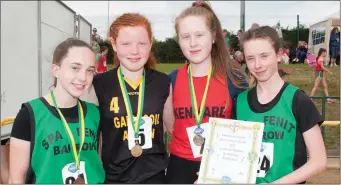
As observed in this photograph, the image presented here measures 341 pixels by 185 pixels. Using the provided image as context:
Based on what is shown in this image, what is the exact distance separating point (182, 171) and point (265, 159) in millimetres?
706

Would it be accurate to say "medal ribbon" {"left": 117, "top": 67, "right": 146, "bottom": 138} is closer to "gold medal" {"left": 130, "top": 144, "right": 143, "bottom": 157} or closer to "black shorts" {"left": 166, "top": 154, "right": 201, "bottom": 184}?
"gold medal" {"left": 130, "top": 144, "right": 143, "bottom": 157}

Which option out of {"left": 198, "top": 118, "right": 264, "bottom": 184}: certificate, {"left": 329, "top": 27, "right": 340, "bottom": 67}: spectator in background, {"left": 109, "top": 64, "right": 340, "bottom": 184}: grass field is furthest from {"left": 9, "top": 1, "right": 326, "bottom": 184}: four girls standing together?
{"left": 329, "top": 27, "right": 340, "bottom": 67}: spectator in background

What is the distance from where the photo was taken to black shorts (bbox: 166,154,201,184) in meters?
2.95

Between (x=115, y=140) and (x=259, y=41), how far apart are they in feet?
4.06

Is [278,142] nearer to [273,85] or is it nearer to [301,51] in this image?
[273,85]

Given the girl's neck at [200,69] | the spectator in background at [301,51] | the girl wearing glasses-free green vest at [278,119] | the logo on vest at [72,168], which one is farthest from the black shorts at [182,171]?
the spectator in background at [301,51]

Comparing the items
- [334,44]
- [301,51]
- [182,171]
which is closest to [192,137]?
[182,171]

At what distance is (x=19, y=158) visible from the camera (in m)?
2.47

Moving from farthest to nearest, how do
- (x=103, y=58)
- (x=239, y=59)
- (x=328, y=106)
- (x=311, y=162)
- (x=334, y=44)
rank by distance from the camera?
(x=334, y=44) < (x=103, y=58) < (x=328, y=106) < (x=239, y=59) < (x=311, y=162)

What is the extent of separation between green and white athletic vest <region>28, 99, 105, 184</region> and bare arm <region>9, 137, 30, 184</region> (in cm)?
4

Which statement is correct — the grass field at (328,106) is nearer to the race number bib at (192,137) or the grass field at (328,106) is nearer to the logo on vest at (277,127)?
the race number bib at (192,137)

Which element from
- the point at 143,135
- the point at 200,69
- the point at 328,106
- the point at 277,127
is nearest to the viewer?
the point at 277,127

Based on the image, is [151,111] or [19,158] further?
[151,111]

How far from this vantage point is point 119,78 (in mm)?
2943
